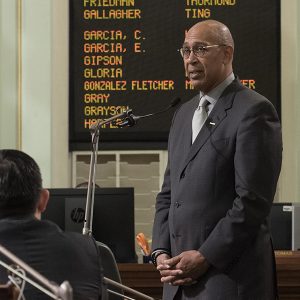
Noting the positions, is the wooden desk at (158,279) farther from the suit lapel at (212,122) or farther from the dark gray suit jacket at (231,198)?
the suit lapel at (212,122)

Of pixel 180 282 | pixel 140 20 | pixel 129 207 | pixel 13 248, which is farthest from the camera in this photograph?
pixel 140 20

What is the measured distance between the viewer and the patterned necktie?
335 centimetres

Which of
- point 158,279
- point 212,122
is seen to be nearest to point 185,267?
point 212,122

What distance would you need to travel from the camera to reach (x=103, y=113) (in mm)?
7121

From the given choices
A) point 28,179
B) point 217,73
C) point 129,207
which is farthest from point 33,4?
point 28,179

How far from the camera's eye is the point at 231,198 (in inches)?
126

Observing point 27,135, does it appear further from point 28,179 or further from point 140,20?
point 28,179

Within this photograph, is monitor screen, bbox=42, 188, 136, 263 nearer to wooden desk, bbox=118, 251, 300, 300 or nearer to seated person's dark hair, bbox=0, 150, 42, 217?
wooden desk, bbox=118, 251, 300, 300

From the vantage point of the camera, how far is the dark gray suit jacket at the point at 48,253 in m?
2.43

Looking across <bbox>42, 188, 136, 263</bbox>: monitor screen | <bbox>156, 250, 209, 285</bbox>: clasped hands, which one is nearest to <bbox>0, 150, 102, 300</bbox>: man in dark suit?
<bbox>156, 250, 209, 285</bbox>: clasped hands

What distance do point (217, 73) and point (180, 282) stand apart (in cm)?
82

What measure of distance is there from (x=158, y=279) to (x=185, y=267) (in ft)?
4.40

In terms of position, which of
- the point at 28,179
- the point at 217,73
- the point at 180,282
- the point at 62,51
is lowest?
the point at 180,282

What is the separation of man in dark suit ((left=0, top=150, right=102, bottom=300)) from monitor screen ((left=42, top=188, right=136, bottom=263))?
6.89ft
